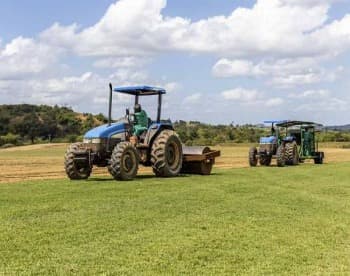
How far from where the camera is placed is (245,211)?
11867 millimetres

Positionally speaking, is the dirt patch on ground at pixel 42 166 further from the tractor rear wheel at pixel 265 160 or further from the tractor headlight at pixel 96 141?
the tractor headlight at pixel 96 141

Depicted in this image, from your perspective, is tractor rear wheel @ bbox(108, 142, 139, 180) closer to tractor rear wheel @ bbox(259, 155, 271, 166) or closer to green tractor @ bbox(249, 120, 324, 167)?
green tractor @ bbox(249, 120, 324, 167)

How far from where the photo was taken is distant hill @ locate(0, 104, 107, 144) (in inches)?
3460

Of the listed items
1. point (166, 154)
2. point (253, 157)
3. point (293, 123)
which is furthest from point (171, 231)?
point (293, 123)

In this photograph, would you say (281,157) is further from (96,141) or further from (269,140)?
(96,141)

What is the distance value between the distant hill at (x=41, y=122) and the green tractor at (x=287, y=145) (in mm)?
52030

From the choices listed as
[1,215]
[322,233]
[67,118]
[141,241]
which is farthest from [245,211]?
[67,118]

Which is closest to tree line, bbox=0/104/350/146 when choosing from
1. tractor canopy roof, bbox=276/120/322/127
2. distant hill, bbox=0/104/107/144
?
distant hill, bbox=0/104/107/144

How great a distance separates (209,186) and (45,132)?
75.7 m

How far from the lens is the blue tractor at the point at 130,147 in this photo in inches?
712

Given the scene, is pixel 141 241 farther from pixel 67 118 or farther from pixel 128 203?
pixel 67 118

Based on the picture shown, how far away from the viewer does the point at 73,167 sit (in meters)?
18.7

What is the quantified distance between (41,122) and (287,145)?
68.1m

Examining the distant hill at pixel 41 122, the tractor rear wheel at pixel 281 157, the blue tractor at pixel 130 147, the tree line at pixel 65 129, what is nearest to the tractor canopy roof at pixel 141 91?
the blue tractor at pixel 130 147
